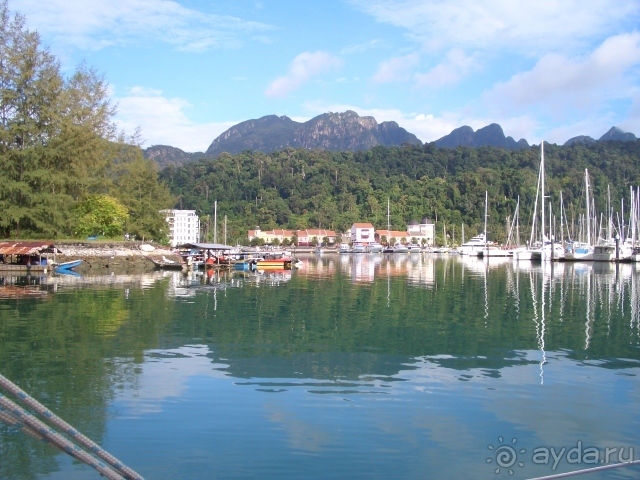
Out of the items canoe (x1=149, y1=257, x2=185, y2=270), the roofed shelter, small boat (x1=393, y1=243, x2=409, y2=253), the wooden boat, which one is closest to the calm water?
the roofed shelter

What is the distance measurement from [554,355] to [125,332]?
1243 cm

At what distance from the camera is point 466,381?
41.4 ft

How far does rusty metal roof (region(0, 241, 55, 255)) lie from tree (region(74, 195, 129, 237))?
7.21m

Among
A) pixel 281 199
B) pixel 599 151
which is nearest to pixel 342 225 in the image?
pixel 281 199

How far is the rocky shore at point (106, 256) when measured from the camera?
155 ft

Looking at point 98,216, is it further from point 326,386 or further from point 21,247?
point 326,386

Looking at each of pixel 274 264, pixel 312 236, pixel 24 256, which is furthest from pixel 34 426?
pixel 312 236

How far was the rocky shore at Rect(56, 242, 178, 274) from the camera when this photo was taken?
1864 inches

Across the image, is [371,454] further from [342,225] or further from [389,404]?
[342,225]

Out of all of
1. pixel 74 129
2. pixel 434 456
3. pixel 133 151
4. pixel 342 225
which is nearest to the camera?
pixel 434 456

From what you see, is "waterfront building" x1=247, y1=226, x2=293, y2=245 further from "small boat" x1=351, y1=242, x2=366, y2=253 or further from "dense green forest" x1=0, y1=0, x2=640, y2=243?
"small boat" x1=351, y1=242, x2=366, y2=253

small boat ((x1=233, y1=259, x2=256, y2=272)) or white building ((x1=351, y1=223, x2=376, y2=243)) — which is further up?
white building ((x1=351, y1=223, x2=376, y2=243))

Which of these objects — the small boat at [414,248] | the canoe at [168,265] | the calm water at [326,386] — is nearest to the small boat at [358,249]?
the small boat at [414,248]

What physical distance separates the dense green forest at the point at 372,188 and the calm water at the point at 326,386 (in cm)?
10640
